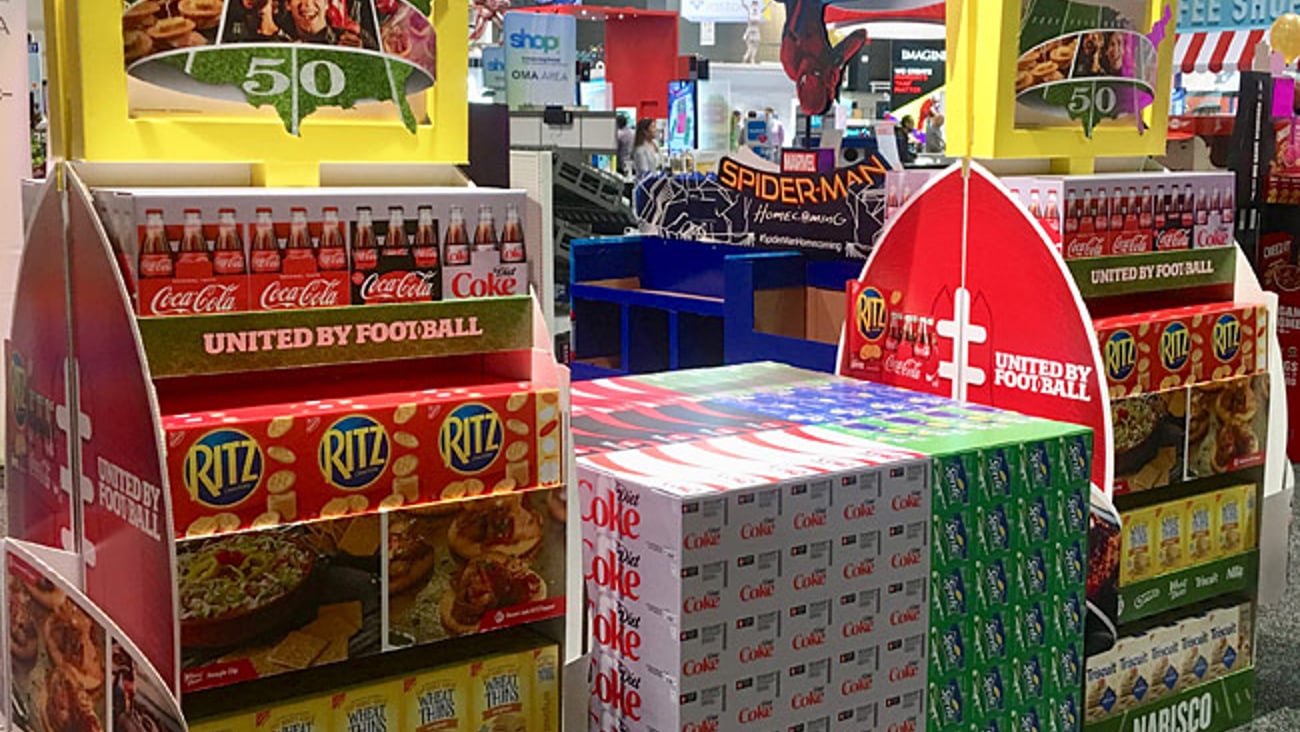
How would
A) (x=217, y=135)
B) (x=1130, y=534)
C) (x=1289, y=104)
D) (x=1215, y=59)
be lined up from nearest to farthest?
(x=217, y=135) → (x=1130, y=534) → (x=1289, y=104) → (x=1215, y=59)

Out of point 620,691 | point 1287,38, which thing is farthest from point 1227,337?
point 1287,38

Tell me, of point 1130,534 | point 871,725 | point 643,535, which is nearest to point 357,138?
point 643,535

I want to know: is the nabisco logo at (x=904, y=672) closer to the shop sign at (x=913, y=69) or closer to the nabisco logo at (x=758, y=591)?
the nabisco logo at (x=758, y=591)

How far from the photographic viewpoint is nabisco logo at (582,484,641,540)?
2.27m

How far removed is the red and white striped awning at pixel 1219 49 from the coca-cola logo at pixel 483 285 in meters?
9.80

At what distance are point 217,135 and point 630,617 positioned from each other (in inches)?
36.4

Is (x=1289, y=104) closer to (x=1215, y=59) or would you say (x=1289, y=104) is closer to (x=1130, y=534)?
(x=1215, y=59)

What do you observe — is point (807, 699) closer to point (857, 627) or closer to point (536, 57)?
point (857, 627)

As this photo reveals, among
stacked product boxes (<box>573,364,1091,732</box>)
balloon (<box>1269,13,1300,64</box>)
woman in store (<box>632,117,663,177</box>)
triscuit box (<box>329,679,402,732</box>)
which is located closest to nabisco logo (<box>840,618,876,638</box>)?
stacked product boxes (<box>573,364,1091,732</box>)

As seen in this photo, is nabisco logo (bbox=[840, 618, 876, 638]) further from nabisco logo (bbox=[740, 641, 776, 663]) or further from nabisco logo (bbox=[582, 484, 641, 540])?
nabisco logo (bbox=[582, 484, 641, 540])

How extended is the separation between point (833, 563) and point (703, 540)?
0.86 ft

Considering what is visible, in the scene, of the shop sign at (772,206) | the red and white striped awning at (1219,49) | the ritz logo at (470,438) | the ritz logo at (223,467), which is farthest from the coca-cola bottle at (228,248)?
the red and white striped awning at (1219,49)

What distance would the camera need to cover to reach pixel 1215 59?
36.4ft

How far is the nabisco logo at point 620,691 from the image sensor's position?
2295 mm
